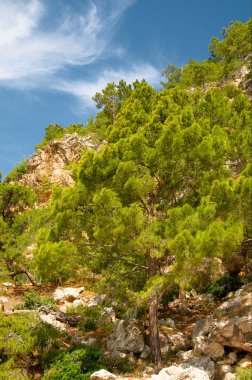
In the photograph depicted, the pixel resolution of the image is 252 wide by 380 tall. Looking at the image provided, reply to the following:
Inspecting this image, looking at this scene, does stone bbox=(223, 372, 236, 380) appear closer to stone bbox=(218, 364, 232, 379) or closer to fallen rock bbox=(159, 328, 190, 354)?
stone bbox=(218, 364, 232, 379)

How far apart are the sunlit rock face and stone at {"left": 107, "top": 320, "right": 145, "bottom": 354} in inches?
960

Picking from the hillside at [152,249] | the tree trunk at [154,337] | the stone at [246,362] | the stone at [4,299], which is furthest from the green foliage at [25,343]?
the stone at [4,299]

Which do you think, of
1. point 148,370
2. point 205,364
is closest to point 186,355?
point 148,370

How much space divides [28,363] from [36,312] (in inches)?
81.2

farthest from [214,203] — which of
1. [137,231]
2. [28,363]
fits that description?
[28,363]

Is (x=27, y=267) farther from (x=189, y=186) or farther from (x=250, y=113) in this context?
(x=250, y=113)

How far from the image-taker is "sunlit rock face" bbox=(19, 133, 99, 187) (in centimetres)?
3531

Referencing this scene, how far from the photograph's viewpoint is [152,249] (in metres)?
9.62

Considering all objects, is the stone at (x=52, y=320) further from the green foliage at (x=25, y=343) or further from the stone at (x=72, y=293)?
the stone at (x=72, y=293)

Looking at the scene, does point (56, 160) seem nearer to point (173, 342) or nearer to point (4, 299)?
point (4, 299)

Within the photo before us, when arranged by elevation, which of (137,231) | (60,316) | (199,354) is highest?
(137,231)

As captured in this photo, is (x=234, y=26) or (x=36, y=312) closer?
(x=36, y=312)

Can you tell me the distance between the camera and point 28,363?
1062 cm

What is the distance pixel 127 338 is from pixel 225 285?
4.87 meters
